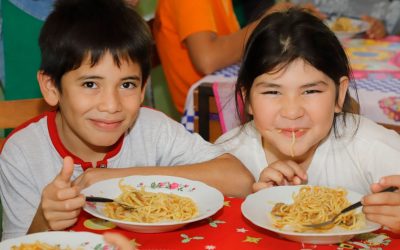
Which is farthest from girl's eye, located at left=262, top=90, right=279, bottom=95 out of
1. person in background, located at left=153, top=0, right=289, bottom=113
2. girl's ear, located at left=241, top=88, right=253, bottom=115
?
person in background, located at left=153, top=0, right=289, bottom=113

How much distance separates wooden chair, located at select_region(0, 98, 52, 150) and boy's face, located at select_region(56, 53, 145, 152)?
23 cm

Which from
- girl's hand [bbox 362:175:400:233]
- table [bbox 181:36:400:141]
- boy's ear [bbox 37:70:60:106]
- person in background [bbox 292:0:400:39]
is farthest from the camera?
person in background [bbox 292:0:400:39]

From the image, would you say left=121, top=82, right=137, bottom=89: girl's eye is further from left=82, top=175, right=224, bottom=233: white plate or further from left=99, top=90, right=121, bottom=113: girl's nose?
left=82, top=175, right=224, bottom=233: white plate

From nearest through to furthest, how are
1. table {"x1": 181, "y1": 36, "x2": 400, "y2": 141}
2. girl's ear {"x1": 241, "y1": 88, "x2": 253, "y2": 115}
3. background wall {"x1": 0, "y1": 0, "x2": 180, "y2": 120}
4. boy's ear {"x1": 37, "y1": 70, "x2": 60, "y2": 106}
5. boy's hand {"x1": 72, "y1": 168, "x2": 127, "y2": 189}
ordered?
1. boy's hand {"x1": 72, "y1": 168, "x2": 127, "y2": 189}
2. boy's ear {"x1": 37, "y1": 70, "x2": 60, "y2": 106}
3. girl's ear {"x1": 241, "y1": 88, "x2": 253, "y2": 115}
4. table {"x1": 181, "y1": 36, "x2": 400, "y2": 141}
5. background wall {"x1": 0, "y1": 0, "x2": 180, "y2": 120}

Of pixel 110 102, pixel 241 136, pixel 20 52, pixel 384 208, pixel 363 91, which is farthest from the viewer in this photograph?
pixel 20 52

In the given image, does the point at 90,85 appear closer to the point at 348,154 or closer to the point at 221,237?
the point at 221,237

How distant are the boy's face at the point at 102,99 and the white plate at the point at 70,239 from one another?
0.46 m

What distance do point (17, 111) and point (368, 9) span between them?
2.28 m

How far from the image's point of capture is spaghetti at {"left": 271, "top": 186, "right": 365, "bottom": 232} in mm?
1396

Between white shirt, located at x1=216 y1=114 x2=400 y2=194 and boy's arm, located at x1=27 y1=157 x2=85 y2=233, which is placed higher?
boy's arm, located at x1=27 y1=157 x2=85 y2=233

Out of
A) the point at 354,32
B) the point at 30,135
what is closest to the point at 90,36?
the point at 30,135

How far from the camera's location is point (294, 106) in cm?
173

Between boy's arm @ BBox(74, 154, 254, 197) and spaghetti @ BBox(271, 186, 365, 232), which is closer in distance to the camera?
spaghetti @ BBox(271, 186, 365, 232)

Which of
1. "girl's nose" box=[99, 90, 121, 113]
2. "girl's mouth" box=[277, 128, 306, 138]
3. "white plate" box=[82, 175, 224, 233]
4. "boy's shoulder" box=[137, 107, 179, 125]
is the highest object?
"girl's nose" box=[99, 90, 121, 113]
